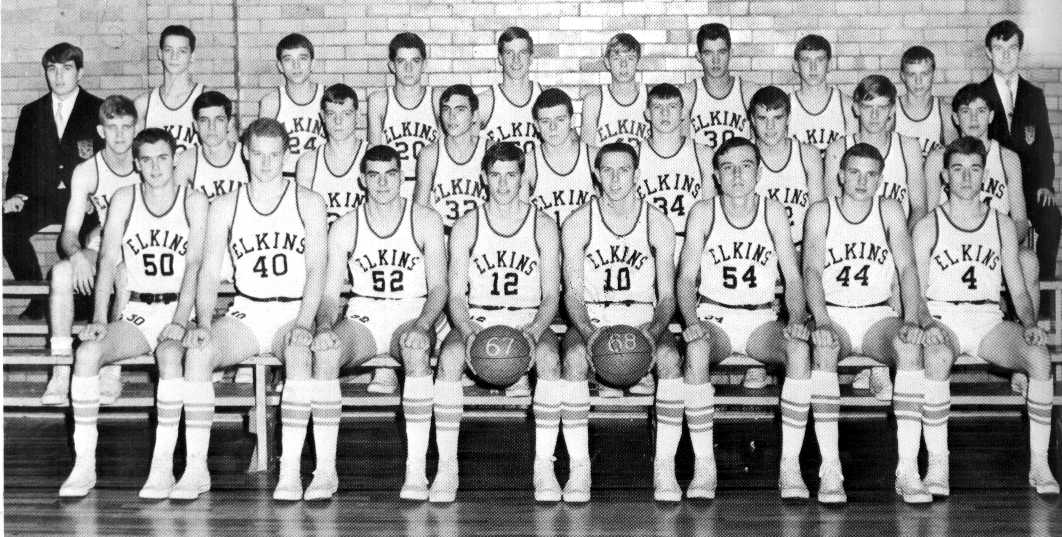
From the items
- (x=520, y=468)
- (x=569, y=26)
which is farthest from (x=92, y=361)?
(x=569, y=26)

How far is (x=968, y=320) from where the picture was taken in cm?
584

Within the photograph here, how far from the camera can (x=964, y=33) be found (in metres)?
8.09

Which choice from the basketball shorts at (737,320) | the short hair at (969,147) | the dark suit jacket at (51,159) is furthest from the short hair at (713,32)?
the dark suit jacket at (51,159)

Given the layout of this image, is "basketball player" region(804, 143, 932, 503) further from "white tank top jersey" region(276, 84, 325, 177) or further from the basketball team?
"white tank top jersey" region(276, 84, 325, 177)

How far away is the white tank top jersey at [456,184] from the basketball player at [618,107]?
0.79 metres

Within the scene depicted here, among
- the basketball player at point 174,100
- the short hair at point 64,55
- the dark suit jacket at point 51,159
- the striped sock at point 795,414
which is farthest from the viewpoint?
the dark suit jacket at point 51,159

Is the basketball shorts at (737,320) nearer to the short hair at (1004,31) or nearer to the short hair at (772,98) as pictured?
the short hair at (772,98)

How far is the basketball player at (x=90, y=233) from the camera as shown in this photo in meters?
6.21

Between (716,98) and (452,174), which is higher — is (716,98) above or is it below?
above

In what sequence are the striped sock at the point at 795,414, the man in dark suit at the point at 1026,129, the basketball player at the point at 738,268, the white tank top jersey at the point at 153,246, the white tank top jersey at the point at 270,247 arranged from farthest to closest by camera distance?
the man in dark suit at the point at 1026,129
the white tank top jersey at the point at 153,246
the white tank top jersey at the point at 270,247
the basketball player at the point at 738,268
the striped sock at the point at 795,414

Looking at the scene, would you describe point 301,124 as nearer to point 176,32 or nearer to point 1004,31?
point 176,32

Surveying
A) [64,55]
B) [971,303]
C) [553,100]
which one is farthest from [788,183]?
[64,55]

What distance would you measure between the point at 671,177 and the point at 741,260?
97 cm

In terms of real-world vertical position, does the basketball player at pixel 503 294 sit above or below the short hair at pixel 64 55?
below
